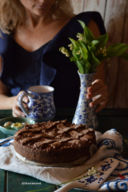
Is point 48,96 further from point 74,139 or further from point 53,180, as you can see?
point 53,180

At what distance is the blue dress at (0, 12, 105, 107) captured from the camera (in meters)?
1.38

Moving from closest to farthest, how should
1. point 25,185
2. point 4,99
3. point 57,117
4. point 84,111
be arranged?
point 25,185, point 84,111, point 57,117, point 4,99

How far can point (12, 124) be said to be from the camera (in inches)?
40.1

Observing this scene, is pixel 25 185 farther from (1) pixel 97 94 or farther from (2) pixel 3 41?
(2) pixel 3 41

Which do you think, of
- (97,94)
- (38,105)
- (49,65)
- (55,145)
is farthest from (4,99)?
(55,145)

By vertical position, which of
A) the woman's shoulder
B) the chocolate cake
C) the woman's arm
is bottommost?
the woman's arm

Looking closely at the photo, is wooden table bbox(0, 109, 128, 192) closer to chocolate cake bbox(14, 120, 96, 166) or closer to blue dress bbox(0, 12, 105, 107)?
chocolate cake bbox(14, 120, 96, 166)

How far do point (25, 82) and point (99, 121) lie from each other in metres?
0.50

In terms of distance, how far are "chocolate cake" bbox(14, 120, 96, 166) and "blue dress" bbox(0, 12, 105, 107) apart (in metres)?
0.56

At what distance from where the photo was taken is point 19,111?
44.3 inches

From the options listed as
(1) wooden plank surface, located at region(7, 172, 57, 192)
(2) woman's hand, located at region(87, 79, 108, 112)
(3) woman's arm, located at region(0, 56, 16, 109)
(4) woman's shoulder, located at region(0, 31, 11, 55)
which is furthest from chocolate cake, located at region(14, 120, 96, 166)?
(4) woman's shoulder, located at region(0, 31, 11, 55)

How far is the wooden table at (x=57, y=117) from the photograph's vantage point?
688 mm

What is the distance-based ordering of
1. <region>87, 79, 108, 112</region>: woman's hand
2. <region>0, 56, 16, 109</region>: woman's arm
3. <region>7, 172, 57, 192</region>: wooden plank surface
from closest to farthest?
1. <region>7, 172, 57, 192</region>: wooden plank surface
2. <region>87, 79, 108, 112</region>: woman's hand
3. <region>0, 56, 16, 109</region>: woman's arm

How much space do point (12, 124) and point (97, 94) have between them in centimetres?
34
